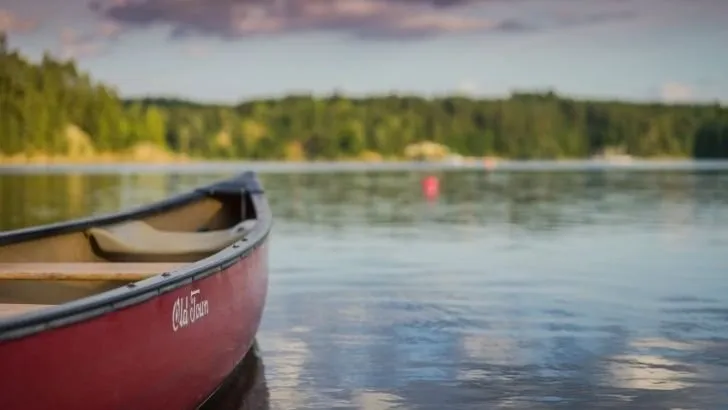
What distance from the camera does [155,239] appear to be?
45.7 ft

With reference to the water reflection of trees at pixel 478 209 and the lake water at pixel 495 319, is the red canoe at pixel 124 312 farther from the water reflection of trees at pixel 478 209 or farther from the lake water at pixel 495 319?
the water reflection of trees at pixel 478 209

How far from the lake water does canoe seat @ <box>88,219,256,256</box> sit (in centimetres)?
129

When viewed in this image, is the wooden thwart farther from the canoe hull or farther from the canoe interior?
the canoe hull

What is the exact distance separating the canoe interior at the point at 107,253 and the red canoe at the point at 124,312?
0.5 inches

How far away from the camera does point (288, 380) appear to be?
1105 centimetres

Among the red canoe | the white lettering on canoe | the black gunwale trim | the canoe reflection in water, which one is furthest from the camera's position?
the canoe reflection in water

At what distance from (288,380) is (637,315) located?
18.8 ft

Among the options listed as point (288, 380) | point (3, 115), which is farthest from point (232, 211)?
point (3, 115)

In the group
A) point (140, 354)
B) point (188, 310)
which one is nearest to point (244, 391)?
point (188, 310)

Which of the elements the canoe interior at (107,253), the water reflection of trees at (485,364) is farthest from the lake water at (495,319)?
the canoe interior at (107,253)

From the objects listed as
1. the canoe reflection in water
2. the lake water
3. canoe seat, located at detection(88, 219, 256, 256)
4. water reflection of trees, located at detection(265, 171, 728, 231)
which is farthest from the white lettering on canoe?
water reflection of trees, located at detection(265, 171, 728, 231)

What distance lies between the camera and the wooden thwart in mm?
9500

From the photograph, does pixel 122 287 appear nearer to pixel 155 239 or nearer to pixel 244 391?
pixel 244 391

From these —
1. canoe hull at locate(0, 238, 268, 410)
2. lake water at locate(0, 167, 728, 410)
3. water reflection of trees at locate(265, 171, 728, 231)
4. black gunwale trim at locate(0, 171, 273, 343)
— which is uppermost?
black gunwale trim at locate(0, 171, 273, 343)
